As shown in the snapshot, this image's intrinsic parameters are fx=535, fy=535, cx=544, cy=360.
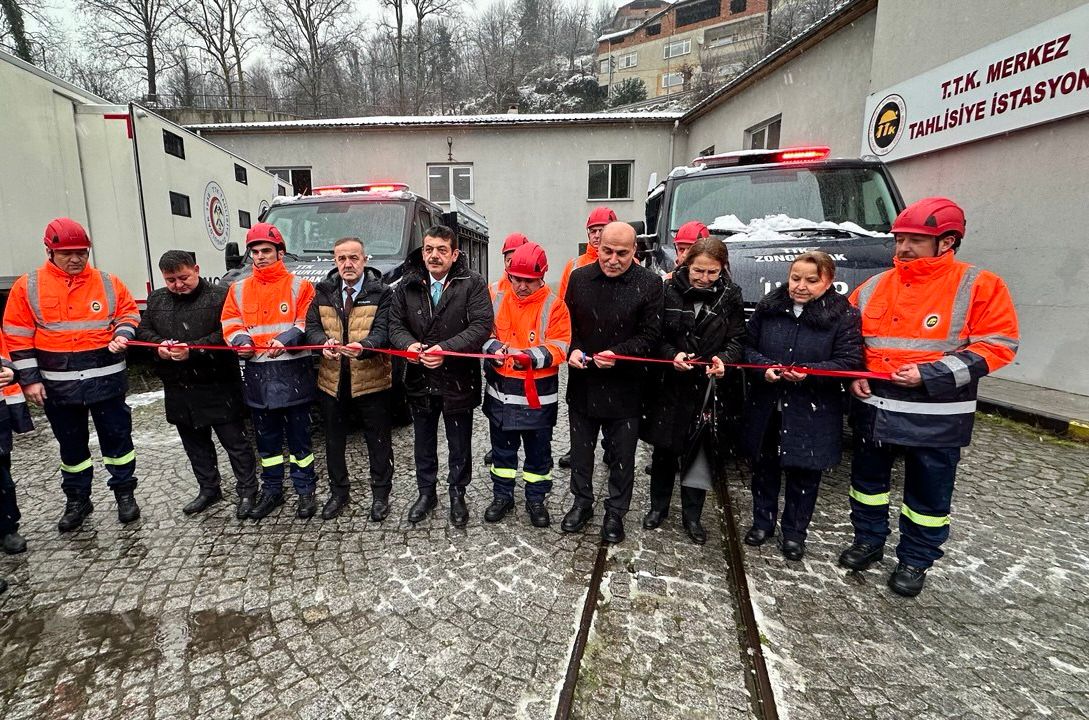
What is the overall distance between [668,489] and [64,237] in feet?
13.5

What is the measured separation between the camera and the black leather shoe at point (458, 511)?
361cm

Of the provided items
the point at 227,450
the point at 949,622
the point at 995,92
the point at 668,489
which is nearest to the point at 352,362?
the point at 227,450

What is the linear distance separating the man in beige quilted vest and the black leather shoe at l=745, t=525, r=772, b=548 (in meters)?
2.43

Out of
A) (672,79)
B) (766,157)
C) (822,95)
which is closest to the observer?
(766,157)

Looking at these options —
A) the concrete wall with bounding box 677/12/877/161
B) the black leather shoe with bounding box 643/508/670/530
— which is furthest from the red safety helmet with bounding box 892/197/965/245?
the concrete wall with bounding box 677/12/877/161

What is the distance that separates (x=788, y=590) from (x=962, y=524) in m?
1.71

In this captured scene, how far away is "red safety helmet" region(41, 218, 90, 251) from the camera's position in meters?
3.28

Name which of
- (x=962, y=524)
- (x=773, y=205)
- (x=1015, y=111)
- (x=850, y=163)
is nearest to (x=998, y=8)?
(x=1015, y=111)

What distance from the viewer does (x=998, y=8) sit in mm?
6832

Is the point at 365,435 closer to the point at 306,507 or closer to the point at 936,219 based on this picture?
the point at 306,507

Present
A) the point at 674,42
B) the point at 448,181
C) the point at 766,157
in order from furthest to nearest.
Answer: the point at 674,42
the point at 448,181
the point at 766,157

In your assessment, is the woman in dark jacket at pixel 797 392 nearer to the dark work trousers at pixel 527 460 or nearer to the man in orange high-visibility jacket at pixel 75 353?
the dark work trousers at pixel 527 460

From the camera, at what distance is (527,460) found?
367 cm

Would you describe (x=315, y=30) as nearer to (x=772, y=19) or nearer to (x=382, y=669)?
(x=772, y=19)
